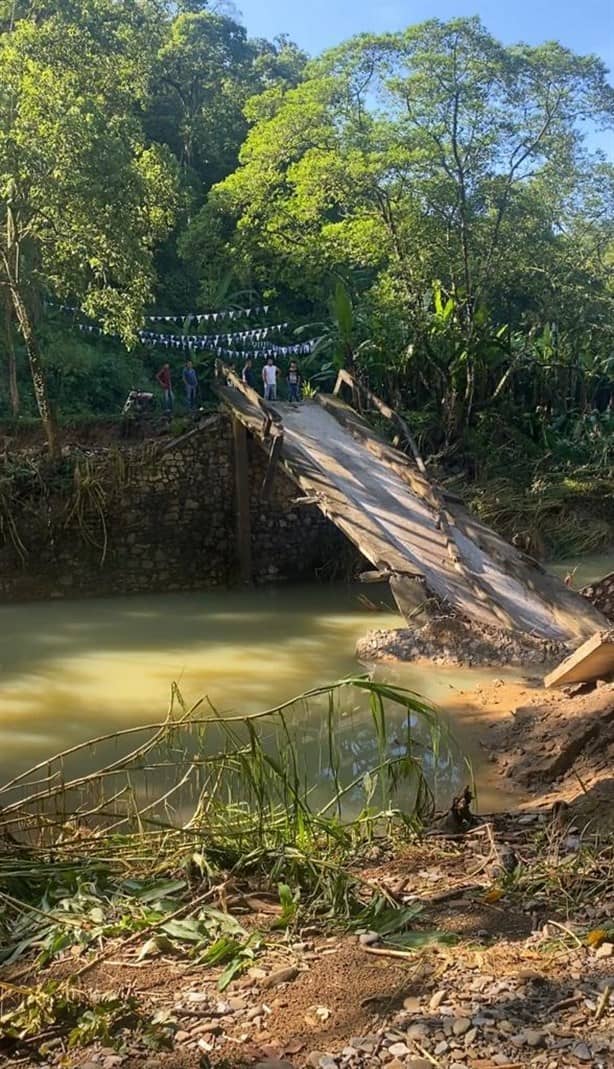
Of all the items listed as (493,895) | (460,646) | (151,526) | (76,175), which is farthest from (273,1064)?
(76,175)

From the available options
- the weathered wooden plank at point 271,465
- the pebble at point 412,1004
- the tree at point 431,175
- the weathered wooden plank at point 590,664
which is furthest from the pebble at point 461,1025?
the tree at point 431,175

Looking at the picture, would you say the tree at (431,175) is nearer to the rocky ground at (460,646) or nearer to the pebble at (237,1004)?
the rocky ground at (460,646)

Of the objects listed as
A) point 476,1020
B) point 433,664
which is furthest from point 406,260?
point 476,1020

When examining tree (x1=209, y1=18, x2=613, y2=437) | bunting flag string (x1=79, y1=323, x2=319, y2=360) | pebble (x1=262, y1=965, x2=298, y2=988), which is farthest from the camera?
bunting flag string (x1=79, y1=323, x2=319, y2=360)

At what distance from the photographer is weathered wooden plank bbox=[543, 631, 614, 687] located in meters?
6.12

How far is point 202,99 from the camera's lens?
28.1 m

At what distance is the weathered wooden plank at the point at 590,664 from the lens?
6125mm

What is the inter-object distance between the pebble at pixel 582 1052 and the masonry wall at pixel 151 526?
9.82 m

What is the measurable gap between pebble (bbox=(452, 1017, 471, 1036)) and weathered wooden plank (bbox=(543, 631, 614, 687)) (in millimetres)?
3921

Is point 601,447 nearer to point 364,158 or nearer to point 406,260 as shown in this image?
point 406,260

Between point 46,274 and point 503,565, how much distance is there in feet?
24.1

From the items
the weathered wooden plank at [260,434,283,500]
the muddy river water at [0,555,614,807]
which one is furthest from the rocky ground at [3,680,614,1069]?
the weathered wooden plank at [260,434,283,500]

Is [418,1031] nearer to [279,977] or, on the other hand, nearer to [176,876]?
[279,977]

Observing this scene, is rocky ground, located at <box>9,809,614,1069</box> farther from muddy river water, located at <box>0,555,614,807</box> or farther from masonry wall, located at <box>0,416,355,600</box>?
masonry wall, located at <box>0,416,355,600</box>
